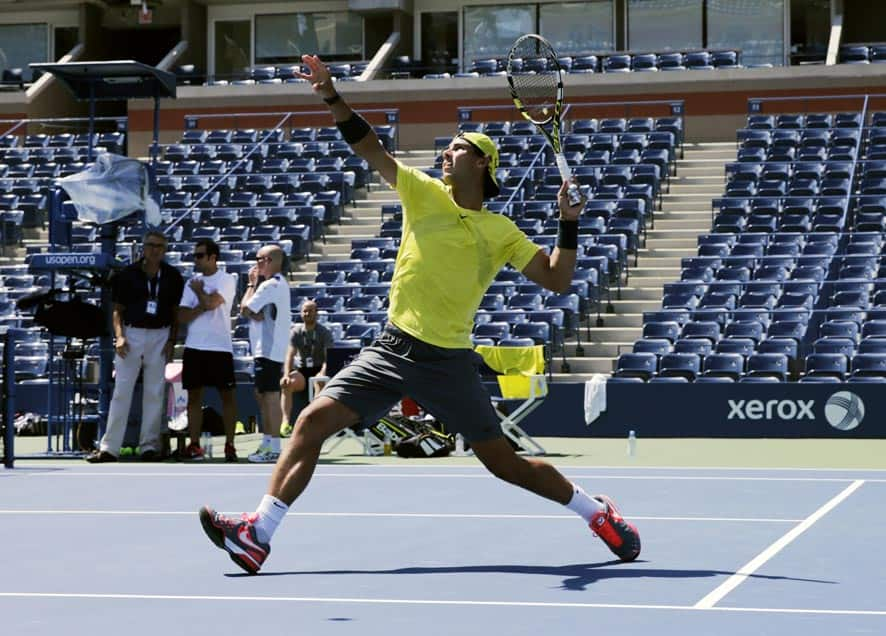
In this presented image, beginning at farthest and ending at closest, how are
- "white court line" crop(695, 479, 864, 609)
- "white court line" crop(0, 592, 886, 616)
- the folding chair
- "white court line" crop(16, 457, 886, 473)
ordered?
the folding chair → "white court line" crop(16, 457, 886, 473) → "white court line" crop(695, 479, 864, 609) → "white court line" crop(0, 592, 886, 616)

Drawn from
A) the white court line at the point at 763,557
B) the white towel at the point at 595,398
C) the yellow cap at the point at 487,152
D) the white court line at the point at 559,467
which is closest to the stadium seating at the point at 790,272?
the white towel at the point at 595,398

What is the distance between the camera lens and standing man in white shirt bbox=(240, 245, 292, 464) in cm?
1334

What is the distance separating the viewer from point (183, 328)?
14164mm

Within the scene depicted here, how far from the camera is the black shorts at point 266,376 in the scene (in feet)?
44.2

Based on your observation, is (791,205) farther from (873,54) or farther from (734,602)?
(734,602)

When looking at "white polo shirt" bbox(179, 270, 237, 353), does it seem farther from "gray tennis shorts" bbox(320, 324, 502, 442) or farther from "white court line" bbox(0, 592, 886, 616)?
"white court line" bbox(0, 592, 886, 616)

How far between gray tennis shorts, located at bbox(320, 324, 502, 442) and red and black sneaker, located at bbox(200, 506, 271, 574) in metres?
0.67

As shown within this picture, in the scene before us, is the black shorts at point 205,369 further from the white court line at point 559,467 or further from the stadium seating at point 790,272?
the stadium seating at point 790,272

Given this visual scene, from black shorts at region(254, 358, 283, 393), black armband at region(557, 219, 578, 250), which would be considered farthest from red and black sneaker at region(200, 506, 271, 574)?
black shorts at region(254, 358, 283, 393)

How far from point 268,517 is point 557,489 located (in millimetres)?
1293

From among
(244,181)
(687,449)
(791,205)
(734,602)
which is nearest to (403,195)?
(734,602)

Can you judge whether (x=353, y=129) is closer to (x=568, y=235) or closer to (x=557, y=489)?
(x=568, y=235)

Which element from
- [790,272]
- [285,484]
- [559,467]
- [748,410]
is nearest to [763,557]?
[285,484]

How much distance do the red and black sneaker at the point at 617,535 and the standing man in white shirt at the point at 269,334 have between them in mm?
6635
